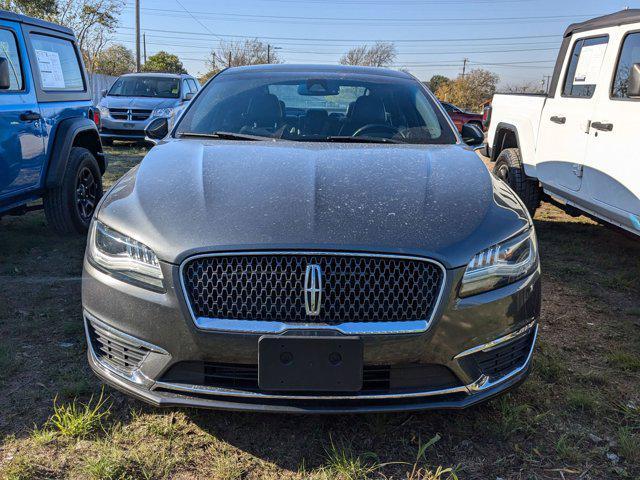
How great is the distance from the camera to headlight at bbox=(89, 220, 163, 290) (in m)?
2.04

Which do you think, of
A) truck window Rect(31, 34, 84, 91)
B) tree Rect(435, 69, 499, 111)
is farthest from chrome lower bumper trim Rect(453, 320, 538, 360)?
tree Rect(435, 69, 499, 111)

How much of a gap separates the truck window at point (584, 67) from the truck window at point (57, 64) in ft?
15.4

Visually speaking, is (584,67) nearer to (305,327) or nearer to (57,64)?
(305,327)

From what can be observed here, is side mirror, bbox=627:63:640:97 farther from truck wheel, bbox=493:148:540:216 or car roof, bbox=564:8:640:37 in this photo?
truck wheel, bbox=493:148:540:216

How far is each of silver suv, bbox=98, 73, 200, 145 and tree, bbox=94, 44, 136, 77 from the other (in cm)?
1774

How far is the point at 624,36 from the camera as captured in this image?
423 centimetres

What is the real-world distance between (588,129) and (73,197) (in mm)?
4577

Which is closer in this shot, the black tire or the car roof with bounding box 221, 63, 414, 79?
the car roof with bounding box 221, 63, 414, 79

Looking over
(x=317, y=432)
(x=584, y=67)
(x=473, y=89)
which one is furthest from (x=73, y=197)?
(x=473, y=89)

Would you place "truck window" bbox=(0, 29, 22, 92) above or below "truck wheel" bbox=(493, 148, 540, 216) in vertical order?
above

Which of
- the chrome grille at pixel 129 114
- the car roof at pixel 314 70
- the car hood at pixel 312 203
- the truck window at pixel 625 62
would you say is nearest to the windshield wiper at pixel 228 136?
the car hood at pixel 312 203

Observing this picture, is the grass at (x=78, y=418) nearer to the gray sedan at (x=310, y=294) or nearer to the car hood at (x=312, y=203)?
the gray sedan at (x=310, y=294)

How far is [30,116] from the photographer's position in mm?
4410

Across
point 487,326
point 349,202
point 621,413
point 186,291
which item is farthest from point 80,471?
point 621,413
